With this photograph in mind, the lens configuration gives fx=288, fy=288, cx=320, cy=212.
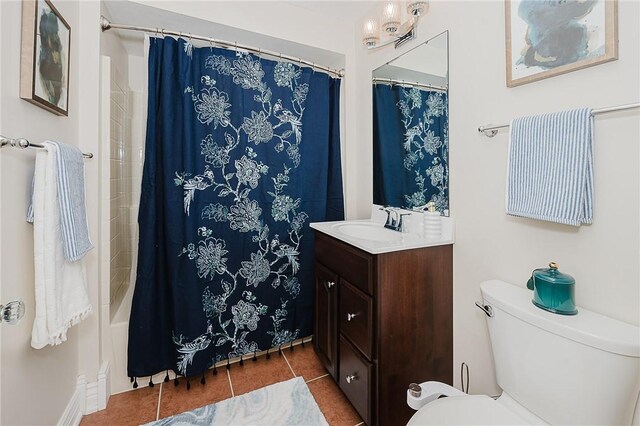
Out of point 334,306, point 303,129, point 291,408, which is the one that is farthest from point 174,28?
point 291,408

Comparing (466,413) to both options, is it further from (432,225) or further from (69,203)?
(69,203)

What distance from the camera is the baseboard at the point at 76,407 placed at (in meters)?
1.35

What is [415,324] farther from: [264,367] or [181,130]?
[181,130]

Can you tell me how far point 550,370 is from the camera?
0.87 metres

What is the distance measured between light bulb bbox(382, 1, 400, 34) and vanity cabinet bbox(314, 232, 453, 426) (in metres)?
1.23

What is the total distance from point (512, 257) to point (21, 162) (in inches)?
73.6

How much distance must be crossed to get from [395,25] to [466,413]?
1.82m

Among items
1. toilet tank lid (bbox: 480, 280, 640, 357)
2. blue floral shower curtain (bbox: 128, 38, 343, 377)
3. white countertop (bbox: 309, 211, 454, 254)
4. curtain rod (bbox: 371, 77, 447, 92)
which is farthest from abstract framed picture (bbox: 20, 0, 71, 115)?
toilet tank lid (bbox: 480, 280, 640, 357)

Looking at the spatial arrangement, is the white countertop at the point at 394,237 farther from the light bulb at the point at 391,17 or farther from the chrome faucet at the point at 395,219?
the light bulb at the point at 391,17

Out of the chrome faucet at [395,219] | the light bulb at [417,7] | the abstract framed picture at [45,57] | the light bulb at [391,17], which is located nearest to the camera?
the abstract framed picture at [45,57]

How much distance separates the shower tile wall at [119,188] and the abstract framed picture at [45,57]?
42cm

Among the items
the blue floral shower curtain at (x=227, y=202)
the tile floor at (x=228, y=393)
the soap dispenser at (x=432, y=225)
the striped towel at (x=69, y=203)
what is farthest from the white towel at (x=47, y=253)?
the soap dispenser at (x=432, y=225)

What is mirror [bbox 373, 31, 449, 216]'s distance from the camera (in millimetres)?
1482

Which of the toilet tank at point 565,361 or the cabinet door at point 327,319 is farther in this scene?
the cabinet door at point 327,319
